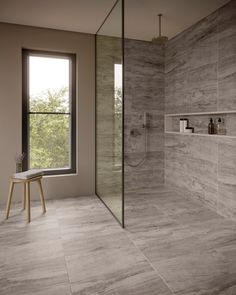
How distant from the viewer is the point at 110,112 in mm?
A: 3213

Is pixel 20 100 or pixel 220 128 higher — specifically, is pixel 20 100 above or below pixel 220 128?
above

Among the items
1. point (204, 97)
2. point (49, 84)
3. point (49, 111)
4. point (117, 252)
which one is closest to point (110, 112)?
point (49, 111)

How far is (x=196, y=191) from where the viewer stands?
357 cm

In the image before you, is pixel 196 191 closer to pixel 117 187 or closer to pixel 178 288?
pixel 117 187

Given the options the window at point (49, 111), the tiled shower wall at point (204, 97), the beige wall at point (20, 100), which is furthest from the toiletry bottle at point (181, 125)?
the window at point (49, 111)

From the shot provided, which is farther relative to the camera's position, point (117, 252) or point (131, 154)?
point (131, 154)

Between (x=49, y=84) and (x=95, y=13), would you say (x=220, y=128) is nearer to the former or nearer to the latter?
(x=95, y=13)

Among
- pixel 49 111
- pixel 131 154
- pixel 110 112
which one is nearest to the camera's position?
pixel 110 112

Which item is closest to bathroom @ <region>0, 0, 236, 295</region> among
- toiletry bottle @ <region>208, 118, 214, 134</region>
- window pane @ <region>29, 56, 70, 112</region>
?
toiletry bottle @ <region>208, 118, 214, 134</region>

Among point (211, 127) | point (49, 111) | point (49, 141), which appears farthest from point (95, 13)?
point (211, 127)

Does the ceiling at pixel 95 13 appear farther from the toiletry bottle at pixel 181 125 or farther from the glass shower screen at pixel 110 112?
the toiletry bottle at pixel 181 125

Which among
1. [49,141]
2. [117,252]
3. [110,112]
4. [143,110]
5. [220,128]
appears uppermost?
[143,110]

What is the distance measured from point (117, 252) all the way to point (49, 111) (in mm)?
2263

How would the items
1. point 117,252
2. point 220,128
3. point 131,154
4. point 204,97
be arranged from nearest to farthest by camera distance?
Answer: point 117,252, point 220,128, point 204,97, point 131,154
